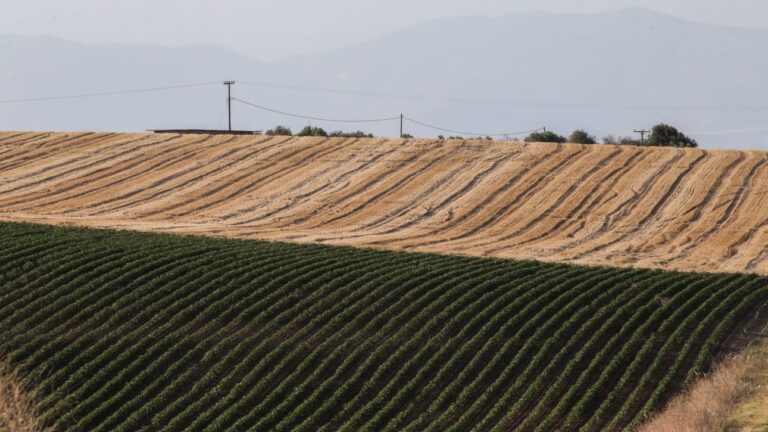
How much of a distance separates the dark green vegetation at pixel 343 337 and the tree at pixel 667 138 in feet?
128

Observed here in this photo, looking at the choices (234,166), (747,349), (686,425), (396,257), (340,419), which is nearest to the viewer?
(686,425)

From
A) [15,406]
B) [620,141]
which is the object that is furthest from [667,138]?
[15,406]

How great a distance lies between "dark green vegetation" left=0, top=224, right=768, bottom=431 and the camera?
62.0 ft

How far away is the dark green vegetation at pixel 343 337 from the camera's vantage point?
18.9 m

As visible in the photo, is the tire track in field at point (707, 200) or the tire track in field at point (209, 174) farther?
the tire track in field at point (209, 174)

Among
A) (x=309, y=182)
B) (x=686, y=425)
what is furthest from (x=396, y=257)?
(x=309, y=182)

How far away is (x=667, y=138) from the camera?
6600 centimetres

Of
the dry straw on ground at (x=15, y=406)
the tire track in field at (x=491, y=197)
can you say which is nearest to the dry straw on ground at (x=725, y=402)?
the dry straw on ground at (x=15, y=406)

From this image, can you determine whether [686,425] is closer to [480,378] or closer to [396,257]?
[480,378]

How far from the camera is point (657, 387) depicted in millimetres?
19844

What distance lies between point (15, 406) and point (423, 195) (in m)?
29.2

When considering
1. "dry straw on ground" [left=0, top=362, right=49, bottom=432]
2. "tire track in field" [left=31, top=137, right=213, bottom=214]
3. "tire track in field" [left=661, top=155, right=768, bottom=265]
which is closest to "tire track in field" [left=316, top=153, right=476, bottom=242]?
"tire track in field" [left=661, top=155, right=768, bottom=265]

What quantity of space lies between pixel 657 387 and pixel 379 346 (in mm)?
5379

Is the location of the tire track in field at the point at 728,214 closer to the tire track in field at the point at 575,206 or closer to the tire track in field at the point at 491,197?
the tire track in field at the point at 575,206
